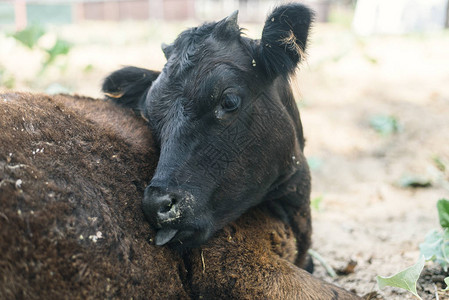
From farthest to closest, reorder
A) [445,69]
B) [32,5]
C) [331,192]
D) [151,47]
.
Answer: [32,5] < [151,47] < [445,69] < [331,192]

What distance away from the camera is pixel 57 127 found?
8.87 ft

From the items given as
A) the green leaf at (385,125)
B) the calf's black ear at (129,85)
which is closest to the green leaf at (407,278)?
the calf's black ear at (129,85)

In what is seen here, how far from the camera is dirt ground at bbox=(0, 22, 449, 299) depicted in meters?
4.60

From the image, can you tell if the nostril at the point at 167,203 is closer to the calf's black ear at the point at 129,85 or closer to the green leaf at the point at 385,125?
the calf's black ear at the point at 129,85

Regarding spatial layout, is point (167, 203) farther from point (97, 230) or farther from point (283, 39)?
point (283, 39)

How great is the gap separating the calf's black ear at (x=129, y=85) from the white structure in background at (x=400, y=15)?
45.5ft

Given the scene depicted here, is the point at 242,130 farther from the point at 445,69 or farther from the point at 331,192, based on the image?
the point at 445,69

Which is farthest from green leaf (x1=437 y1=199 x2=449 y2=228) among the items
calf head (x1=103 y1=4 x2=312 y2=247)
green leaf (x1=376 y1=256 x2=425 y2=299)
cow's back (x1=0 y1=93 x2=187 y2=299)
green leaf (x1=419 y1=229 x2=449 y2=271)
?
cow's back (x1=0 y1=93 x2=187 y2=299)

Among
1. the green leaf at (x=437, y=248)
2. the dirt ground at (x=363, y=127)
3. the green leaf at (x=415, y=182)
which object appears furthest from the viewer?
the green leaf at (x=415, y=182)

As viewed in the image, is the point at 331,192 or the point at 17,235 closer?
the point at 17,235

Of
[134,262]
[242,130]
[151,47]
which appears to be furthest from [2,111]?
[151,47]

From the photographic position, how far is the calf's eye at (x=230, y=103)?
2.82 meters

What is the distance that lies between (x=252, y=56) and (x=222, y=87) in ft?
1.34

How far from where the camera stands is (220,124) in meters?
2.83
